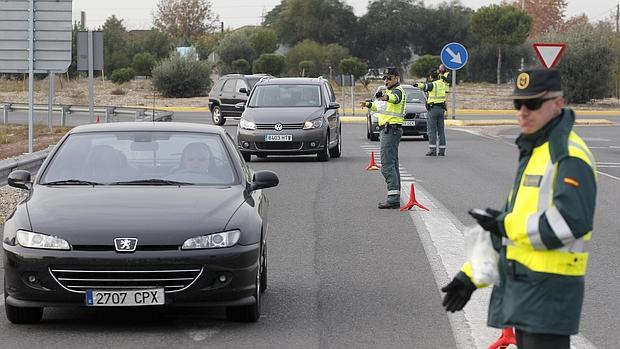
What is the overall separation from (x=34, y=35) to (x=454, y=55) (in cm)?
1854

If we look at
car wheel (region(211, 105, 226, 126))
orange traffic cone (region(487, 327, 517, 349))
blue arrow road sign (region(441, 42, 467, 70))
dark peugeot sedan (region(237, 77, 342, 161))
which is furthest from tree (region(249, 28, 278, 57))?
orange traffic cone (region(487, 327, 517, 349))

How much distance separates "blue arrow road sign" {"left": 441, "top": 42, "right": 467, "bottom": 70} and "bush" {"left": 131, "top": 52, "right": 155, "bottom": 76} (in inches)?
1623

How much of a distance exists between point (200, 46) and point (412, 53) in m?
16.0

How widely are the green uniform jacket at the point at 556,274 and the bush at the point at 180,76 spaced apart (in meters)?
58.3

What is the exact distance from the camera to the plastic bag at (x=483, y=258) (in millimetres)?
4906

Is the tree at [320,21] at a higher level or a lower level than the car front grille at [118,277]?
higher

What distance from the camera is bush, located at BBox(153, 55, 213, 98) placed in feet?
206

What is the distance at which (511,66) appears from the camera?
8031cm

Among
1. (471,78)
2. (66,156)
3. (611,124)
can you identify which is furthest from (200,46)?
(66,156)

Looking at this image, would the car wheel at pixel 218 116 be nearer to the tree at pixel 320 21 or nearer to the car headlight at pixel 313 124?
the car headlight at pixel 313 124

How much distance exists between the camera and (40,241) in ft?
25.4

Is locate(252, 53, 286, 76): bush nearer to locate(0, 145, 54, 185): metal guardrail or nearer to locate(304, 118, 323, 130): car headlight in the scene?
locate(304, 118, 323, 130): car headlight

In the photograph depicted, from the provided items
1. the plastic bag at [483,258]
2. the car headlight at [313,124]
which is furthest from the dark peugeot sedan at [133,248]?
the car headlight at [313,124]

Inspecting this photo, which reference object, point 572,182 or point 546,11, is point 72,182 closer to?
point 572,182
